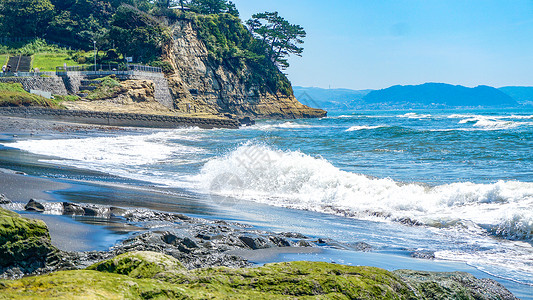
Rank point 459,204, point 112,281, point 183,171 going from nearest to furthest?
point 112,281 → point 459,204 → point 183,171

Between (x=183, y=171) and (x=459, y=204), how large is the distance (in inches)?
359

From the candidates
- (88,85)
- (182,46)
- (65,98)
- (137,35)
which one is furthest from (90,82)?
(182,46)

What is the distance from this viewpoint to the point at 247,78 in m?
79.5

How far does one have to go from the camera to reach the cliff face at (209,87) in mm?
66312

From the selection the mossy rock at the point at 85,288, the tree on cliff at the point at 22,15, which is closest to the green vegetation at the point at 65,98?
the tree on cliff at the point at 22,15

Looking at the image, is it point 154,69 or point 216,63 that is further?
point 216,63

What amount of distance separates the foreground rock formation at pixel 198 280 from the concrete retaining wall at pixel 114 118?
35137 mm

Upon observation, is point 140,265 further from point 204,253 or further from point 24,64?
point 24,64

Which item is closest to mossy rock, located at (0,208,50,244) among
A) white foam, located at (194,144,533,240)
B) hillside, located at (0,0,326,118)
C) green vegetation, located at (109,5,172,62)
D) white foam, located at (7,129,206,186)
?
white foam, located at (194,144,533,240)

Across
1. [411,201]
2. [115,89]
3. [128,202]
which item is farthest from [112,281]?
[115,89]

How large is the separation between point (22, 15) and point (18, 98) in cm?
3445

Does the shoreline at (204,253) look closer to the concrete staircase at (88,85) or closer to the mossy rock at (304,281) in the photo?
the mossy rock at (304,281)

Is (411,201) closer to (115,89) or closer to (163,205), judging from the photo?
(163,205)

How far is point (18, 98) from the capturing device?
124 feet
